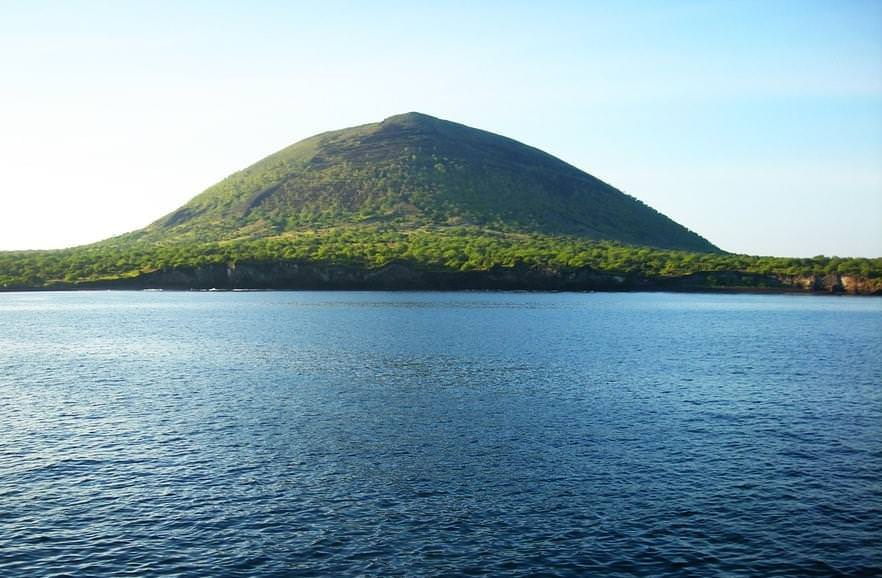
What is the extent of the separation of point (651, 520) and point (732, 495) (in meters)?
6.47

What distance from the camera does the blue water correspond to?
3206 centimetres

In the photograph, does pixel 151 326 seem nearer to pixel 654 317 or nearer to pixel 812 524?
pixel 654 317

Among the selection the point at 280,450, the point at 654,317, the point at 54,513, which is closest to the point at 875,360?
the point at 654,317

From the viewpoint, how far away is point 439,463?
46094 millimetres

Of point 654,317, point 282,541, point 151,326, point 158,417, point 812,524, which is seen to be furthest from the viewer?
point 654,317

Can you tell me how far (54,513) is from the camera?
119 ft

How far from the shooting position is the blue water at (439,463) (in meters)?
32.1

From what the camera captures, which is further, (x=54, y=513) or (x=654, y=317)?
(x=654, y=317)

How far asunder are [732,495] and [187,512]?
27.0 metres

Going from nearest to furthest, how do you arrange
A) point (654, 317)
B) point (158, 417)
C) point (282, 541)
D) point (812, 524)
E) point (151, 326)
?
point (282, 541), point (812, 524), point (158, 417), point (151, 326), point (654, 317)

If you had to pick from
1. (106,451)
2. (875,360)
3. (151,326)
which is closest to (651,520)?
(106,451)

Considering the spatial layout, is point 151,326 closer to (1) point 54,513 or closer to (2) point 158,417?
(2) point 158,417

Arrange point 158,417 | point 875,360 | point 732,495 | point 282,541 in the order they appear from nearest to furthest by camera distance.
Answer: point 282,541
point 732,495
point 158,417
point 875,360

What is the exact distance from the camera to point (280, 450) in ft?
160
